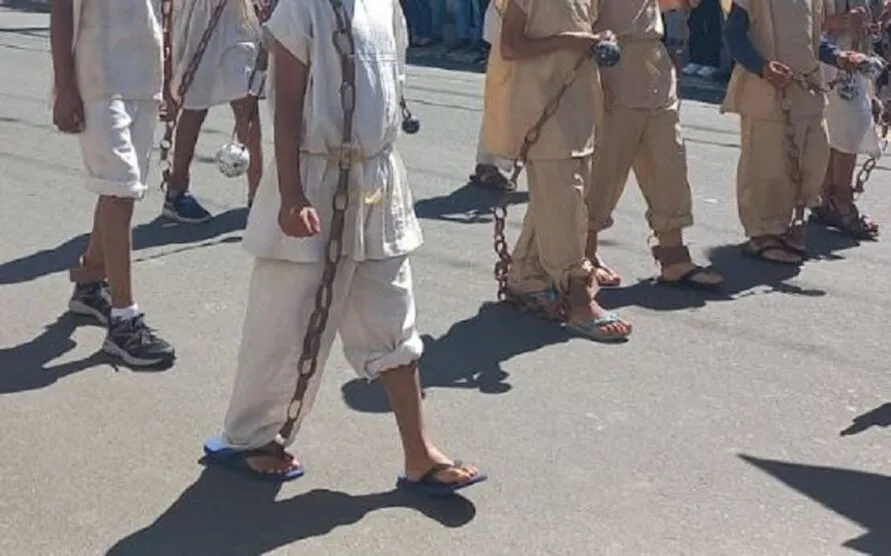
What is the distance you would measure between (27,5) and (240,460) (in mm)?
22263

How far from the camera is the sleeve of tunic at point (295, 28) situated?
417cm

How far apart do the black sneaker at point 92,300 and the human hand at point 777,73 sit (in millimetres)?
3132

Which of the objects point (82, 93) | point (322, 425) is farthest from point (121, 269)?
point (322, 425)

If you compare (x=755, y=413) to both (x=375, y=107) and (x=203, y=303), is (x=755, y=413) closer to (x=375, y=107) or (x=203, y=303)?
(x=375, y=107)

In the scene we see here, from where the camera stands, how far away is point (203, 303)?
6516mm

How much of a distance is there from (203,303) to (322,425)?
5.16 ft

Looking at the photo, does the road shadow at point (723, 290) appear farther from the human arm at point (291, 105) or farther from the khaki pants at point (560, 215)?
the human arm at point (291, 105)

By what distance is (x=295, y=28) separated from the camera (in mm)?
4176

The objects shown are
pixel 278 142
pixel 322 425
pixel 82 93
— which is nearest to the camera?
pixel 278 142

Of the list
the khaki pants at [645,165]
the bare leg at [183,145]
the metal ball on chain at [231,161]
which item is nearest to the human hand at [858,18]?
the khaki pants at [645,165]

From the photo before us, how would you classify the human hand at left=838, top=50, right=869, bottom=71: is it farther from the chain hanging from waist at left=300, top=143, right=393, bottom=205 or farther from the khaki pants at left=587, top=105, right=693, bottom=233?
the chain hanging from waist at left=300, top=143, right=393, bottom=205

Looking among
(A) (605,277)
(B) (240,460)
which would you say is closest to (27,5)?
(A) (605,277)

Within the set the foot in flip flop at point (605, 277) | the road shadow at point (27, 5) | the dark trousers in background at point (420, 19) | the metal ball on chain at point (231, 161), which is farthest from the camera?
the road shadow at point (27, 5)

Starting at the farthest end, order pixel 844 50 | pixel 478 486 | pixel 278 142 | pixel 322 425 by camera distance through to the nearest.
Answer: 1. pixel 844 50
2. pixel 322 425
3. pixel 478 486
4. pixel 278 142
